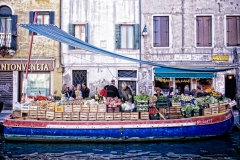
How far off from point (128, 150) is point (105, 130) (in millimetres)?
1353

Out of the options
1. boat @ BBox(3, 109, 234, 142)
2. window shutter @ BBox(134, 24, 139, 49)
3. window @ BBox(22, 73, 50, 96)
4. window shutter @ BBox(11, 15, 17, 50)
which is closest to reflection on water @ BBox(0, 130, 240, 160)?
boat @ BBox(3, 109, 234, 142)

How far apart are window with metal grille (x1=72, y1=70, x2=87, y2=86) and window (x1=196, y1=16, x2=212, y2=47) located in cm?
681

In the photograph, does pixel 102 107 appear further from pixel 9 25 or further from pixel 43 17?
pixel 9 25

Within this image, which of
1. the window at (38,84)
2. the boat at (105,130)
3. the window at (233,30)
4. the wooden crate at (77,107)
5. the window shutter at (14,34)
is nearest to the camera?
the boat at (105,130)

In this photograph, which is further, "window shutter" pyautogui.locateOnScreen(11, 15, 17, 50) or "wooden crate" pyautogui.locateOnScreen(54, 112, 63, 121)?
"window shutter" pyautogui.locateOnScreen(11, 15, 17, 50)

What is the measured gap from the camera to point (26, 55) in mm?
19797

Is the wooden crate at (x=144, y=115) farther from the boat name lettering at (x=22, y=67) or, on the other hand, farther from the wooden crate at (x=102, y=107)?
the boat name lettering at (x=22, y=67)

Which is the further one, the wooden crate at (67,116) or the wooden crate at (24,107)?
the wooden crate at (24,107)

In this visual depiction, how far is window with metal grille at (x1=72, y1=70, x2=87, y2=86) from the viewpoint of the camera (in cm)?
1991

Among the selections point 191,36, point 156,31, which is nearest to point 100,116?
point 156,31

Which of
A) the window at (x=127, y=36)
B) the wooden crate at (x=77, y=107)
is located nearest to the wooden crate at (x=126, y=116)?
the wooden crate at (x=77, y=107)

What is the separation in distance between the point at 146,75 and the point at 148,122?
692 cm

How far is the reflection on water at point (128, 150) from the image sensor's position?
37.5 feet

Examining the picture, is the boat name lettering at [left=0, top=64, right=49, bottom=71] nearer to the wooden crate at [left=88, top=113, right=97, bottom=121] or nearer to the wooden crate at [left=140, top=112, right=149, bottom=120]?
the wooden crate at [left=88, top=113, right=97, bottom=121]
